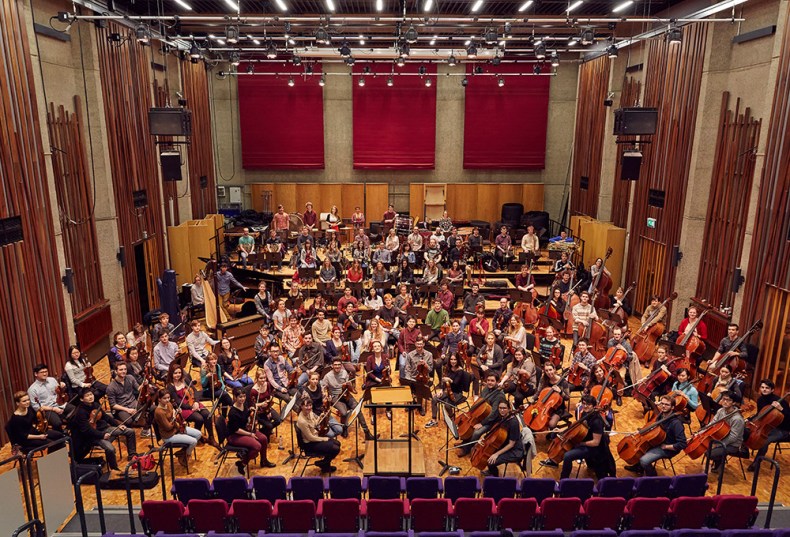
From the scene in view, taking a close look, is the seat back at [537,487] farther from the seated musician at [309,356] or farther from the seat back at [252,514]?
the seated musician at [309,356]

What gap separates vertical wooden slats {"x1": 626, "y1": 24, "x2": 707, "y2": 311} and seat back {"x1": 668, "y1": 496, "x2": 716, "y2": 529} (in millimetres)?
7905

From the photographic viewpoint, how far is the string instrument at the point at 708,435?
808 cm

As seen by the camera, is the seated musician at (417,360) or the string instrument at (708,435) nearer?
the string instrument at (708,435)

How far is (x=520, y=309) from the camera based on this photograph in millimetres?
13141

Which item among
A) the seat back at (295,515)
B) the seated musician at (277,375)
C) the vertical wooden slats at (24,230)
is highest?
the vertical wooden slats at (24,230)

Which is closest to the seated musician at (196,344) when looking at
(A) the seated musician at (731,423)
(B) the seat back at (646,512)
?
(B) the seat back at (646,512)

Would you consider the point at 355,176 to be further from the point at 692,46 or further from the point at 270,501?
the point at 270,501

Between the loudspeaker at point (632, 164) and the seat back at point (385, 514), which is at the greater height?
the loudspeaker at point (632, 164)

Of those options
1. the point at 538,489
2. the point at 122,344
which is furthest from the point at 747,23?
the point at 122,344

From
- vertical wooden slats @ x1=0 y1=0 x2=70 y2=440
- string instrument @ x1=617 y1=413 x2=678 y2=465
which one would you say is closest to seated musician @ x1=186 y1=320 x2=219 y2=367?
vertical wooden slats @ x1=0 y1=0 x2=70 y2=440

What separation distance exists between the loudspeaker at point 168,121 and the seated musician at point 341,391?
672cm

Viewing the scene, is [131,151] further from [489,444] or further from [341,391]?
[489,444]

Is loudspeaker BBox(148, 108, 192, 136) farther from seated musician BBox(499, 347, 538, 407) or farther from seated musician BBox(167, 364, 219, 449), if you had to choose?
seated musician BBox(499, 347, 538, 407)

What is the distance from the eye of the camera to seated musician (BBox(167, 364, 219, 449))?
9039 millimetres
